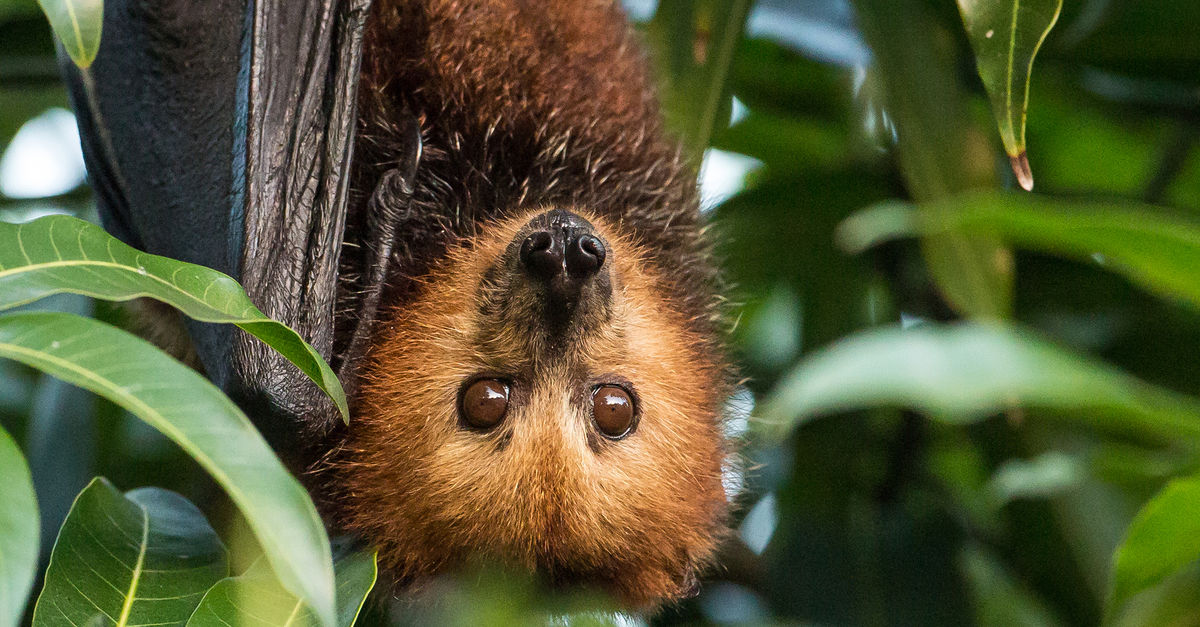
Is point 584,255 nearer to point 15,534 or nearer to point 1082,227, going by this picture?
point 1082,227

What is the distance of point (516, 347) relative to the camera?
6.97 feet

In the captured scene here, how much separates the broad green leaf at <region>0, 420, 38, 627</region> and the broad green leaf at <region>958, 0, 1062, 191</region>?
4.12 feet

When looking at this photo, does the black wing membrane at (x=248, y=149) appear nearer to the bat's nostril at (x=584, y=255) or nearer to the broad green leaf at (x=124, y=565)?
the broad green leaf at (x=124, y=565)

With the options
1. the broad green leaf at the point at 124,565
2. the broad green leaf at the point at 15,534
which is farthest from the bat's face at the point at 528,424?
the broad green leaf at the point at 15,534

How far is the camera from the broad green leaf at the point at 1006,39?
4.60 feet

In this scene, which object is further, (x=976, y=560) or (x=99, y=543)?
(x=976, y=560)

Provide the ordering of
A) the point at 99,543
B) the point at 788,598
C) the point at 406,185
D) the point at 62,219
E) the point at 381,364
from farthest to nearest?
the point at 788,598
the point at 381,364
the point at 406,185
the point at 99,543
the point at 62,219

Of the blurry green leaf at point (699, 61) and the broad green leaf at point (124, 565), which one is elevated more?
the blurry green leaf at point (699, 61)

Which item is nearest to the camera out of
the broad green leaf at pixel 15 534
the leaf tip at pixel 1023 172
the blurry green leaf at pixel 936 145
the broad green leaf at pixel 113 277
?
the broad green leaf at pixel 15 534

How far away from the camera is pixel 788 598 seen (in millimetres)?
2771

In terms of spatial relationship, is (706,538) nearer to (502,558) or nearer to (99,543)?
(502,558)

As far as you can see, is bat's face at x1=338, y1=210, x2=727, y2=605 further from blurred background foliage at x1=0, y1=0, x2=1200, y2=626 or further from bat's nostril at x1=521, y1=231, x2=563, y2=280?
blurred background foliage at x1=0, y1=0, x2=1200, y2=626

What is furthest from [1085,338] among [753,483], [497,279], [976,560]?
[497,279]

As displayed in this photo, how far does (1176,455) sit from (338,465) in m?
1.73
